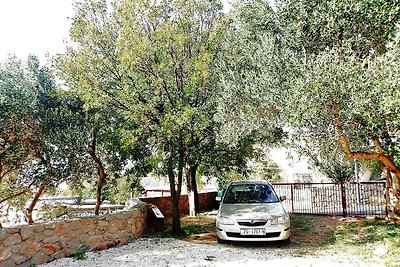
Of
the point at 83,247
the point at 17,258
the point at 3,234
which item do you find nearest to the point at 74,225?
the point at 83,247

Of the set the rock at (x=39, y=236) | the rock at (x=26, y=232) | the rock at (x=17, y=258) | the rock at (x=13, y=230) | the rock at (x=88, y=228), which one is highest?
the rock at (x=13, y=230)

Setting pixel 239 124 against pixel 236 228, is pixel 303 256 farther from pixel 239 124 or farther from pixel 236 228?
pixel 239 124

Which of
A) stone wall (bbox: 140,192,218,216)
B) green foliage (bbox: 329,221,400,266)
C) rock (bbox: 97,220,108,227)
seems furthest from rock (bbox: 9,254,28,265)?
stone wall (bbox: 140,192,218,216)

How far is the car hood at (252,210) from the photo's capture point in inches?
314

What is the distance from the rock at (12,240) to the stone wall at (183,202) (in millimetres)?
6918

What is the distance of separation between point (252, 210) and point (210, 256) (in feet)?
5.84

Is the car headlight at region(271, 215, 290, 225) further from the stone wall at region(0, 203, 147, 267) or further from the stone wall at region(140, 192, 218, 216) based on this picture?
the stone wall at region(140, 192, 218, 216)

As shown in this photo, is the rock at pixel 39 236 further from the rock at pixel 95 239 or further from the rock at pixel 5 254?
the rock at pixel 95 239

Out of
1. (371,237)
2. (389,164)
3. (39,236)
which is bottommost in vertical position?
(371,237)

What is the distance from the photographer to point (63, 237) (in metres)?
6.83

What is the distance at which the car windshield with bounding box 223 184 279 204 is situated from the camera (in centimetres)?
908

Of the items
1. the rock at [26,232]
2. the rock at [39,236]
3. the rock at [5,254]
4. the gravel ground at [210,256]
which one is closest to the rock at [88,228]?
the gravel ground at [210,256]

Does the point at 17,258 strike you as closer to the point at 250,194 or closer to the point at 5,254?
the point at 5,254

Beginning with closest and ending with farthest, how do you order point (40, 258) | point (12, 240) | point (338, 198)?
point (12, 240)
point (40, 258)
point (338, 198)
